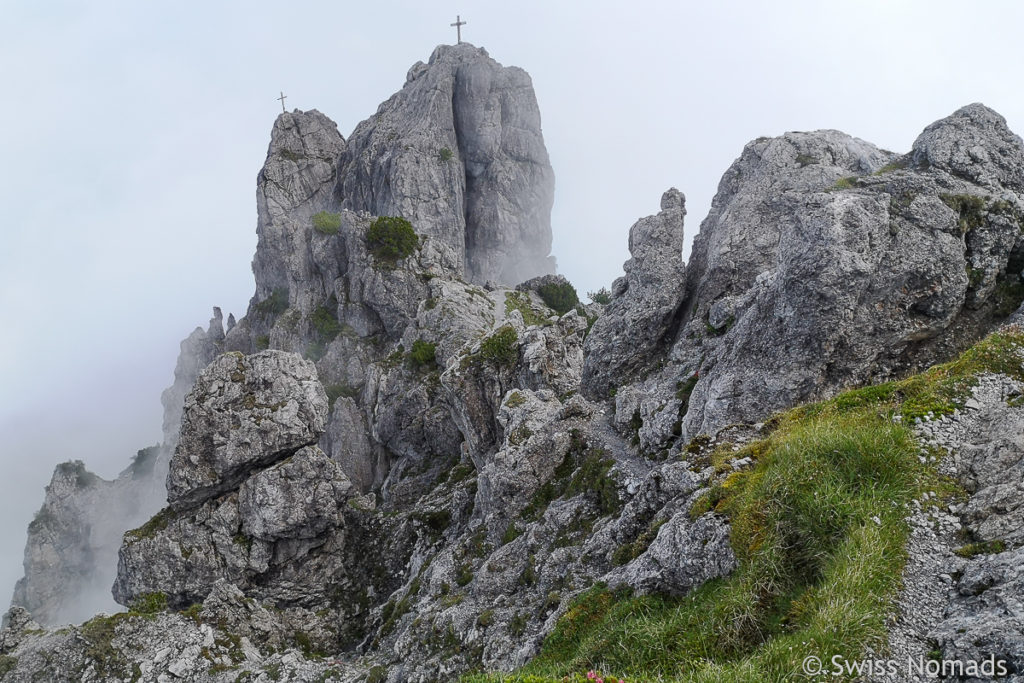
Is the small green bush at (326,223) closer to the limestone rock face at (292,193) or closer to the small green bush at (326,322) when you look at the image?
the limestone rock face at (292,193)

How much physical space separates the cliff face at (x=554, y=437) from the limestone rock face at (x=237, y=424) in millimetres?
169

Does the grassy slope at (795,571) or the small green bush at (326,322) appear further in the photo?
the small green bush at (326,322)

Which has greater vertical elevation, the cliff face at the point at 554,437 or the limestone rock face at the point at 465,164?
the limestone rock face at the point at 465,164

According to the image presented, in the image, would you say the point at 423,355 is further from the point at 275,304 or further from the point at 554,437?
the point at 275,304

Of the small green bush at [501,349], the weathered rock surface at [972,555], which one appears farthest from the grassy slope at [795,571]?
the small green bush at [501,349]

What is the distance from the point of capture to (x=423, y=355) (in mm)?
58719

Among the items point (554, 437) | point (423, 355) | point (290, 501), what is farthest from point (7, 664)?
point (423, 355)

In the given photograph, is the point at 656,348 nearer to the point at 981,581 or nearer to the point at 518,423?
the point at 518,423

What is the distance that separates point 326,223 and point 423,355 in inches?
1565

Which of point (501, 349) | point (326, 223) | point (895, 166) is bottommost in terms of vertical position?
point (501, 349)

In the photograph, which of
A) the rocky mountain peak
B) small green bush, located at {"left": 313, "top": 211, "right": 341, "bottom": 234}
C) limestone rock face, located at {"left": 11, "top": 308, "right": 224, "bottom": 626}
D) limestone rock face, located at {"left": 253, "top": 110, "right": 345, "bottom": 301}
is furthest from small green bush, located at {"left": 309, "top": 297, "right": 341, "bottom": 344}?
the rocky mountain peak

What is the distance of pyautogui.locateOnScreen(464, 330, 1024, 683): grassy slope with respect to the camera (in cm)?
888

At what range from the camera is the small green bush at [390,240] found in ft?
251

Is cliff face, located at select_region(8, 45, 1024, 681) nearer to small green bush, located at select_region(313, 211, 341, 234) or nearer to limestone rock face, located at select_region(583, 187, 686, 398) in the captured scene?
limestone rock face, located at select_region(583, 187, 686, 398)
